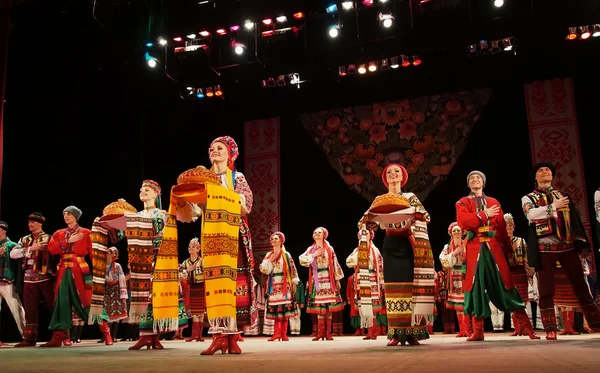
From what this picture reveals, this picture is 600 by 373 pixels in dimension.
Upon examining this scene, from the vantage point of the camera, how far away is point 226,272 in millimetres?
3789

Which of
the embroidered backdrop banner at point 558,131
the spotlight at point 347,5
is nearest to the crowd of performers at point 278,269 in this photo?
the embroidered backdrop banner at point 558,131

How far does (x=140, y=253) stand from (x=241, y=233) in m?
1.33

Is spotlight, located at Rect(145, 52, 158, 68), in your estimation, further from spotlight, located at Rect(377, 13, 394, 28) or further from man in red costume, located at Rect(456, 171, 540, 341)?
man in red costume, located at Rect(456, 171, 540, 341)

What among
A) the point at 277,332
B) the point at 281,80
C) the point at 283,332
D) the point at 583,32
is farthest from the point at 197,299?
the point at 583,32

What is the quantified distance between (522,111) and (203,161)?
258 inches

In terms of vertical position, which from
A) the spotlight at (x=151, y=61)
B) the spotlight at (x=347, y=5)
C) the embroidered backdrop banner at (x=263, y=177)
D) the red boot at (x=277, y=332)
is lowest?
the red boot at (x=277, y=332)

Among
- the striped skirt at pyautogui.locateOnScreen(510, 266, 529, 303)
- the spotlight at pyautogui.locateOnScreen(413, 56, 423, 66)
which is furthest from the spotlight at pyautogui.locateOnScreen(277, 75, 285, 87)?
the striped skirt at pyautogui.locateOnScreen(510, 266, 529, 303)

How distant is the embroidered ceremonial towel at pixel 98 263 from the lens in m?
5.61

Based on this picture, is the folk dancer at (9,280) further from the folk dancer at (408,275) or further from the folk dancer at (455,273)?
the folk dancer at (455,273)

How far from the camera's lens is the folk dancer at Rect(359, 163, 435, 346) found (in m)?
4.61

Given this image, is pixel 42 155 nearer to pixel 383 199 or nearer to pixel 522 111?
pixel 383 199

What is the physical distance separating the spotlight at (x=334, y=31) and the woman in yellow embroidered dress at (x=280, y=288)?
3178 millimetres

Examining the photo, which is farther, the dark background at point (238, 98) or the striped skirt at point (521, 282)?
the dark background at point (238, 98)

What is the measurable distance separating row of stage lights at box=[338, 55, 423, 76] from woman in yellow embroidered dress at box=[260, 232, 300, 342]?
3.28 meters
